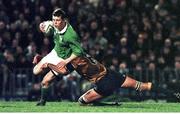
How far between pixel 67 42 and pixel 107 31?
22.3 ft

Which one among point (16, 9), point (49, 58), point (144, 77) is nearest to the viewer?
point (49, 58)

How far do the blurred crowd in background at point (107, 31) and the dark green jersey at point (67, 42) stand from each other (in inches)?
200

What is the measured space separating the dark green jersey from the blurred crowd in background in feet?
16.7

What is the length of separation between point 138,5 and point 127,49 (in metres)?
2.07

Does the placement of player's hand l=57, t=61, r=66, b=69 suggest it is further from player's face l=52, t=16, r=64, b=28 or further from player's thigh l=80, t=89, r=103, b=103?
player's thigh l=80, t=89, r=103, b=103

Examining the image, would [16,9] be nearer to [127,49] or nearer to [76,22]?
[76,22]

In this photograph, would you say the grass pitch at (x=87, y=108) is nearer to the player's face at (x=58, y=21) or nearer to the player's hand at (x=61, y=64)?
the player's hand at (x=61, y=64)

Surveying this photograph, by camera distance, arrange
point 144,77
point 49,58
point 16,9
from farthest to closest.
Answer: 1. point 16,9
2. point 144,77
3. point 49,58

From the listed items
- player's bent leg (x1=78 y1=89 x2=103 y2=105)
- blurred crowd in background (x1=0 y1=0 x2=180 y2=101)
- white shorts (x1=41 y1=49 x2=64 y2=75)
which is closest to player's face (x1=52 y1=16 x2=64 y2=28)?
white shorts (x1=41 y1=49 x2=64 y2=75)

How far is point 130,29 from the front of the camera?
1889 cm

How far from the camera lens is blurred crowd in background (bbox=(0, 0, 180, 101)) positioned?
1778 cm

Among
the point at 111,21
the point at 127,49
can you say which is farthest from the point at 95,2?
the point at 127,49

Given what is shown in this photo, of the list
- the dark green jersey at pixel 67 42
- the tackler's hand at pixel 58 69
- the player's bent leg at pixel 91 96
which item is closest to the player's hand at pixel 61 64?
the tackler's hand at pixel 58 69

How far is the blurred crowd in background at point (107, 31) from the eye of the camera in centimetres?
1778
